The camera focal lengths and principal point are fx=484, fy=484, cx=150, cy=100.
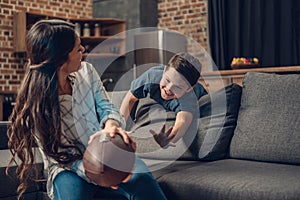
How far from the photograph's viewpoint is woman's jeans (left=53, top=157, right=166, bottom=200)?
6.14ft

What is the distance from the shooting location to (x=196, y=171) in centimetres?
220

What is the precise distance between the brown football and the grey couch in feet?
1.39

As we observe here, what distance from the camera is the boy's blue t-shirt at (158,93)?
244 cm

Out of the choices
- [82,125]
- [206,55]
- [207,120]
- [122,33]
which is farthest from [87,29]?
[82,125]

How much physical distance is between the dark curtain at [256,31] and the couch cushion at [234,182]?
3467 millimetres

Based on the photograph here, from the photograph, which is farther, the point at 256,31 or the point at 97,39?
the point at 97,39

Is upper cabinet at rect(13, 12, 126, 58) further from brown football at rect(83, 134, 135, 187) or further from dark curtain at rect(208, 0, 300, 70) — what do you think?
brown football at rect(83, 134, 135, 187)

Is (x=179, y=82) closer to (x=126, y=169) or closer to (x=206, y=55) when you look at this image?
(x=126, y=169)

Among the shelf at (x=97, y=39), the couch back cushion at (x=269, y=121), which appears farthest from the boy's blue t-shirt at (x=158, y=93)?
the shelf at (x=97, y=39)

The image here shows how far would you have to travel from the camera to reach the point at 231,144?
2510 millimetres

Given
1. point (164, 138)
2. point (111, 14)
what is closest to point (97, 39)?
point (111, 14)

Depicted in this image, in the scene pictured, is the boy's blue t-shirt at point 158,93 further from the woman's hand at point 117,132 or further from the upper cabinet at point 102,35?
the upper cabinet at point 102,35

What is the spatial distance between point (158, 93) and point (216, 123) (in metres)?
0.35

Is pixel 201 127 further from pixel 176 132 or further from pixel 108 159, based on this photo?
pixel 108 159
